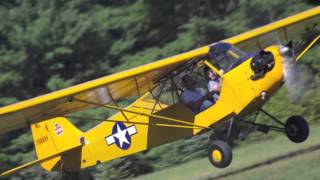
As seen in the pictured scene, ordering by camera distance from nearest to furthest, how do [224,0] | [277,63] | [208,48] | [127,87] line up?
1. [277,63]
2. [208,48]
3. [127,87]
4. [224,0]

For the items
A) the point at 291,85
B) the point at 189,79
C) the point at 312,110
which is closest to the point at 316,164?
the point at 291,85

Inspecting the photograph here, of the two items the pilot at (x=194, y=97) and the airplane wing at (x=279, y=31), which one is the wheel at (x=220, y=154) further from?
the airplane wing at (x=279, y=31)

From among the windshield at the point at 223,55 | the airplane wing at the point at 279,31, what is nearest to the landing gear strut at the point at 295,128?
the windshield at the point at 223,55

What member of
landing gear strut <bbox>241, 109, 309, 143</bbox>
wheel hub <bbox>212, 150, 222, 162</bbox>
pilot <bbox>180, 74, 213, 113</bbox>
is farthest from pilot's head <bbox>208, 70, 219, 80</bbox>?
wheel hub <bbox>212, 150, 222, 162</bbox>

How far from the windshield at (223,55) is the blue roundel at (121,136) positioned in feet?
6.98

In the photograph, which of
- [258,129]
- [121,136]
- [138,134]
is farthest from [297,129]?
[121,136]

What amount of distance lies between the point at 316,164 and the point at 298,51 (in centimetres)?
235

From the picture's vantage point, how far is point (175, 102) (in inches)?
392

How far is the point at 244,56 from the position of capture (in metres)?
9.04

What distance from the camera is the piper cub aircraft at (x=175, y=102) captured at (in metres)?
8.79

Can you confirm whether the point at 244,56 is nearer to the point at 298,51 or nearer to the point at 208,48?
the point at 208,48

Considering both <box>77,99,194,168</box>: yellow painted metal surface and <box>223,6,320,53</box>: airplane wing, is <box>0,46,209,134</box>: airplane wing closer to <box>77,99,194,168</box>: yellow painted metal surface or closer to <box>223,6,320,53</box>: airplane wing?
<box>77,99,194,168</box>: yellow painted metal surface

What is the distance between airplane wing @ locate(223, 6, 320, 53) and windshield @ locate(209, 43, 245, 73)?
3.51 feet

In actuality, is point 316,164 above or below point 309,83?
below
